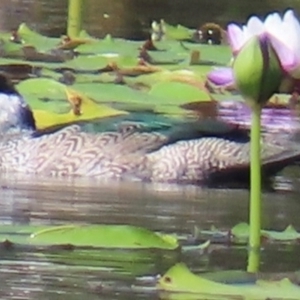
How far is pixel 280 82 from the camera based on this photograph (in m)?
0.63

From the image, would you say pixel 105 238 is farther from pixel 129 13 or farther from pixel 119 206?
pixel 129 13

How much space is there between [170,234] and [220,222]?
0.21ft

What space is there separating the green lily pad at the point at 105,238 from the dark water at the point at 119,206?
0.12 feet

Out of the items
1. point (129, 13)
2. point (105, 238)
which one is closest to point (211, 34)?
point (129, 13)

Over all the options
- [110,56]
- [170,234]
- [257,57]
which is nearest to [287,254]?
[170,234]

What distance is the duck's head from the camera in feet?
3.48

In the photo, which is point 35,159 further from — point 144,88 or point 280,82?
point 280,82

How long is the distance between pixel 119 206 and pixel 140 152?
12cm

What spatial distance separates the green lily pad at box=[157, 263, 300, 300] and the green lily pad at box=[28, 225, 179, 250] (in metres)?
0.12

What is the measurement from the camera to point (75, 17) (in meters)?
1.17

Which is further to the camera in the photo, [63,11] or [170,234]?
[63,11]

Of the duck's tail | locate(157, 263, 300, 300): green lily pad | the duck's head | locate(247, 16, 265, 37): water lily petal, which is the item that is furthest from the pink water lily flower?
the duck's head

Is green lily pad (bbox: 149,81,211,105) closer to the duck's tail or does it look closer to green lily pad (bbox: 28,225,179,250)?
the duck's tail

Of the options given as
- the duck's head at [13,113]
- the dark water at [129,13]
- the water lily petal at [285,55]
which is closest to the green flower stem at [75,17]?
the dark water at [129,13]
